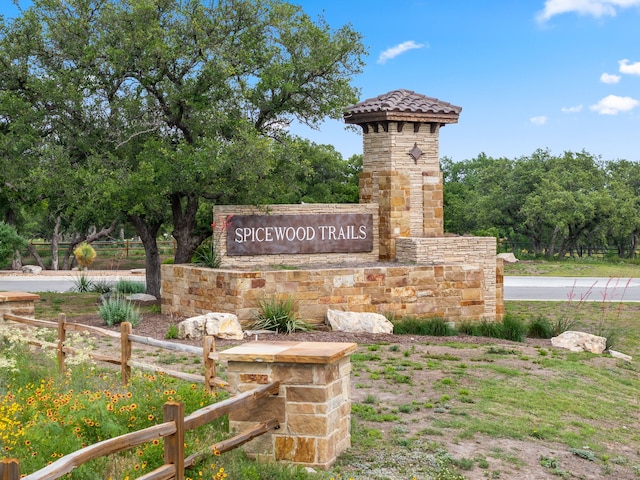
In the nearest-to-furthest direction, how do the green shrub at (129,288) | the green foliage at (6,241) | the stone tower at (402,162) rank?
1. the stone tower at (402,162)
2. the green shrub at (129,288)
3. the green foliage at (6,241)

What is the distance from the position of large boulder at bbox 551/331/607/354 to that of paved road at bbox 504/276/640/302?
7082 millimetres

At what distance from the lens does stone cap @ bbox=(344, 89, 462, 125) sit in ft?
64.8

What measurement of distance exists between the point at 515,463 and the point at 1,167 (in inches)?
627

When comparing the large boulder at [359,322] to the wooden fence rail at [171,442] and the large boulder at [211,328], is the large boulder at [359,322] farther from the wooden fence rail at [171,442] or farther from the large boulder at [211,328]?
the wooden fence rail at [171,442]

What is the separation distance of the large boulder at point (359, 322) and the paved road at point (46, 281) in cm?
1330

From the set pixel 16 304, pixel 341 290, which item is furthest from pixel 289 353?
pixel 341 290

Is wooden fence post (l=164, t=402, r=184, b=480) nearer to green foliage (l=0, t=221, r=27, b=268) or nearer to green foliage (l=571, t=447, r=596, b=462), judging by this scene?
green foliage (l=571, t=447, r=596, b=462)

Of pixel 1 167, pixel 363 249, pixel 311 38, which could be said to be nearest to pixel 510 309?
pixel 363 249

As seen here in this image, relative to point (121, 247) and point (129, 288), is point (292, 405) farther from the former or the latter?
point (121, 247)

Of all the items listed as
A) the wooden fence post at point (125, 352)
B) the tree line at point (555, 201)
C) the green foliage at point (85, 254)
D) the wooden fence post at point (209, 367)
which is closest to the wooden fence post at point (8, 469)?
the wooden fence post at point (209, 367)

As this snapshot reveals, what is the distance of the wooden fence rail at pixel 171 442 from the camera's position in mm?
4766

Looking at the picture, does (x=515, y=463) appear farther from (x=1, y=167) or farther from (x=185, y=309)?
(x=1, y=167)

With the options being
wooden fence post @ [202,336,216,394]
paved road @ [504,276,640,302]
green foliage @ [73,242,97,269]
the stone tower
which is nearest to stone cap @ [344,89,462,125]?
the stone tower

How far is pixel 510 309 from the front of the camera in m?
22.8
